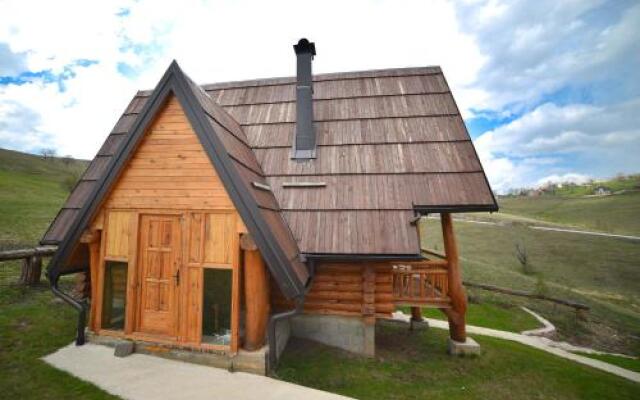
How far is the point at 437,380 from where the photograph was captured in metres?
6.78

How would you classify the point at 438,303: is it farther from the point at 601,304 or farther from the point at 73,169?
the point at 73,169

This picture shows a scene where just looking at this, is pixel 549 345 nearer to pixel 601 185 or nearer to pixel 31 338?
pixel 31 338

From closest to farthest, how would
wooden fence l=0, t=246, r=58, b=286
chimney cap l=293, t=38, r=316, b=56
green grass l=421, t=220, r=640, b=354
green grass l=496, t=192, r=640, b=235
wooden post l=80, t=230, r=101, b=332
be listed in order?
wooden post l=80, t=230, r=101, b=332 < chimney cap l=293, t=38, r=316, b=56 < wooden fence l=0, t=246, r=58, b=286 < green grass l=421, t=220, r=640, b=354 < green grass l=496, t=192, r=640, b=235

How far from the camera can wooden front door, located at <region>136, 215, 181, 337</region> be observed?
21.2ft

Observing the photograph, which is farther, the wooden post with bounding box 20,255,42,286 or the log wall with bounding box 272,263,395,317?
the wooden post with bounding box 20,255,42,286

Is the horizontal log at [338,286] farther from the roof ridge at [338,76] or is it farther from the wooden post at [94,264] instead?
the roof ridge at [338,76]

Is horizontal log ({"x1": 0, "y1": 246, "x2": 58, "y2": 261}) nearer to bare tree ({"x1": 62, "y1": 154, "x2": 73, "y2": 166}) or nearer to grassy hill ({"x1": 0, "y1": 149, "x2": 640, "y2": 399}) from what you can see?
grassy hill ({"x1": 0, "y1": 149, "x2": 640, "y2": 399})

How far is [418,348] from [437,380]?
6.62 feet

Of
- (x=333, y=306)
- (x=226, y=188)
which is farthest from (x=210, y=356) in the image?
(x=226, y=188)

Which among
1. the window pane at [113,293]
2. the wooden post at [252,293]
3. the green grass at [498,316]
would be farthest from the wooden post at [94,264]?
the green grass at [498,316]

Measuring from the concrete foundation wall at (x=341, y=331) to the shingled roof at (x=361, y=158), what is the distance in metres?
2.11

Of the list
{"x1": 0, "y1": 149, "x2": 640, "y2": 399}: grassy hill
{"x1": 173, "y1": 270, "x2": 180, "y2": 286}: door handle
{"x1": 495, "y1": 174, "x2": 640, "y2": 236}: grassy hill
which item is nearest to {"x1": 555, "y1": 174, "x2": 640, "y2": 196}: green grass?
{"x1": 495, "y1": 174, "x2": 640, "y2": 236}: grassy hill

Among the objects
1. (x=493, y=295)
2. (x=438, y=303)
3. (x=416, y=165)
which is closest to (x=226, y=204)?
(x=416, y=165)

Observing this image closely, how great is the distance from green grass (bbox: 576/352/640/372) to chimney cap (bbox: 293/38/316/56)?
45.1 ft
